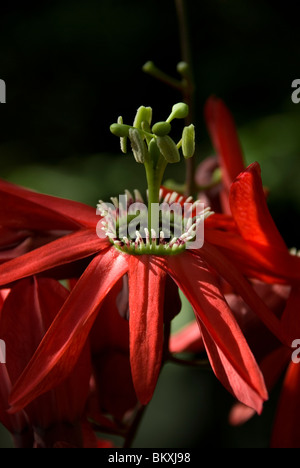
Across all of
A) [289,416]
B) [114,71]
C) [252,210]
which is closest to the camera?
[252,210]

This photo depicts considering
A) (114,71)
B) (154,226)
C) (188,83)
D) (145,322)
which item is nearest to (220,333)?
(145,322)

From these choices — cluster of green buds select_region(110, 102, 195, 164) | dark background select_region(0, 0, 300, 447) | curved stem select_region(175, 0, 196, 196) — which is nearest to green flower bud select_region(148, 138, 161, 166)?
cluster of green buds select_region(110, 102, 195, 164)

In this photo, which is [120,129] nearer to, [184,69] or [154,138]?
[154,138]

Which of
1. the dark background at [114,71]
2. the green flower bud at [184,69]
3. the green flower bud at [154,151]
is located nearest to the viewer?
the green flower bud at [154,151]

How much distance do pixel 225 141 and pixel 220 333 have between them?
0.53 metres

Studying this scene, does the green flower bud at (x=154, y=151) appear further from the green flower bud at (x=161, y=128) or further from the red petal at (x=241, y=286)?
the red petal at (x=241, y=286)

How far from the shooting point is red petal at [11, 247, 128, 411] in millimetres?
813

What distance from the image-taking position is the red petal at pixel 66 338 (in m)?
0.81

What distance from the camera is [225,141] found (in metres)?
1.32

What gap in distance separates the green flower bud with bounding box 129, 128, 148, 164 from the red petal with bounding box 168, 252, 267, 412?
15 centimetres

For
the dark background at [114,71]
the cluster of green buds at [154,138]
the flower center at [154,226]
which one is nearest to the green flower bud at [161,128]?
the cluster of green buds at [154,138]

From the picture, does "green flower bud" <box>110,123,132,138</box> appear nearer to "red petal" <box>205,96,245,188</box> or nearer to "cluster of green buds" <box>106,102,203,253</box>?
"cluster of green buds" <box>106,102,203,253</box>

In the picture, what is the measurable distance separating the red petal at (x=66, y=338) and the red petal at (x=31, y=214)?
102 mm

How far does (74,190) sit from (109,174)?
167 mm
